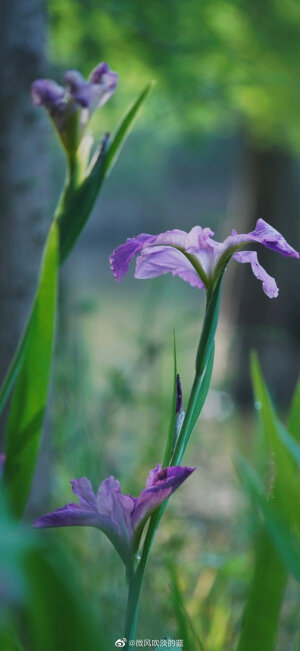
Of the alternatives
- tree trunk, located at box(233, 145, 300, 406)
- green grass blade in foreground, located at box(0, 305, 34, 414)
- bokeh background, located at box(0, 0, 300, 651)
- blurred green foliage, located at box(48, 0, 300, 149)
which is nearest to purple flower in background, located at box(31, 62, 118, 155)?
green grass blade in foreground, located at box(0, 305, 34, 414)

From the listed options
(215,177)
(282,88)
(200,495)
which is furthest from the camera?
(215,177)

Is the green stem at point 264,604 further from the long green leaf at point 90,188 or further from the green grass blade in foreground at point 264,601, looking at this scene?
the long green leaf at point 90,188

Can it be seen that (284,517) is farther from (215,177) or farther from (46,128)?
(215,177)

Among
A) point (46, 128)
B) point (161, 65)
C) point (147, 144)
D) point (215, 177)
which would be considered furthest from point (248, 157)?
point (215, 177)

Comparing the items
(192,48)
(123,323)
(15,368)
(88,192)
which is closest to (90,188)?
(88,192)

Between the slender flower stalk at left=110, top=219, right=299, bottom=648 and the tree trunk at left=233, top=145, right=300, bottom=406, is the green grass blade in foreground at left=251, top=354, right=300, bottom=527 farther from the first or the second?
the tree trunk at left=233, top=145, right=300, bottom=406

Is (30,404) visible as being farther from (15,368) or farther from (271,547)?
(271,547)

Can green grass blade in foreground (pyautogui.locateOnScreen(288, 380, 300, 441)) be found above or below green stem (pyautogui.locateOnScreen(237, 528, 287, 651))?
above
